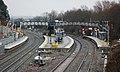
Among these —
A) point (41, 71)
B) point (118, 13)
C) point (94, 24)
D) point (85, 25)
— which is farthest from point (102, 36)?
point (41, 71)

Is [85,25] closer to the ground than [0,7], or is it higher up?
closer to the ground

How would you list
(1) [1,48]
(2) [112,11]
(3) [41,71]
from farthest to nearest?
1. (2) [112,11]
2. (1) [1,48]
3. (3) [41,71]

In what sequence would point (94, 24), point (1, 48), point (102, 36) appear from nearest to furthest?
point (1, 48), point (102, 36), point (94, 24)

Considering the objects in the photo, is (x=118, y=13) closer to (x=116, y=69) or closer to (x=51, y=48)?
(x=51, y=48)

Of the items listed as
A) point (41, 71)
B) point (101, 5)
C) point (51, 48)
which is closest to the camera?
point (41, 71)

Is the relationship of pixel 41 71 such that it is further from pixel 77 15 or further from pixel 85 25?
pixel 77 15

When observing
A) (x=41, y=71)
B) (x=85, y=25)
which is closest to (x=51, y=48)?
(x=41, y=71)

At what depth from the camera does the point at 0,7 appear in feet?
291

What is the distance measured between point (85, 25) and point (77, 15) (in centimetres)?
1928

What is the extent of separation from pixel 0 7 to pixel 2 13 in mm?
2058

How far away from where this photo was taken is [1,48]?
40750 mm

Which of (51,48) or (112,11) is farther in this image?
(112,11)

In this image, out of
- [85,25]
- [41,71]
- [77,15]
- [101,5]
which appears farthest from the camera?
[101,5]

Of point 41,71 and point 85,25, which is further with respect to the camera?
point 85,25
